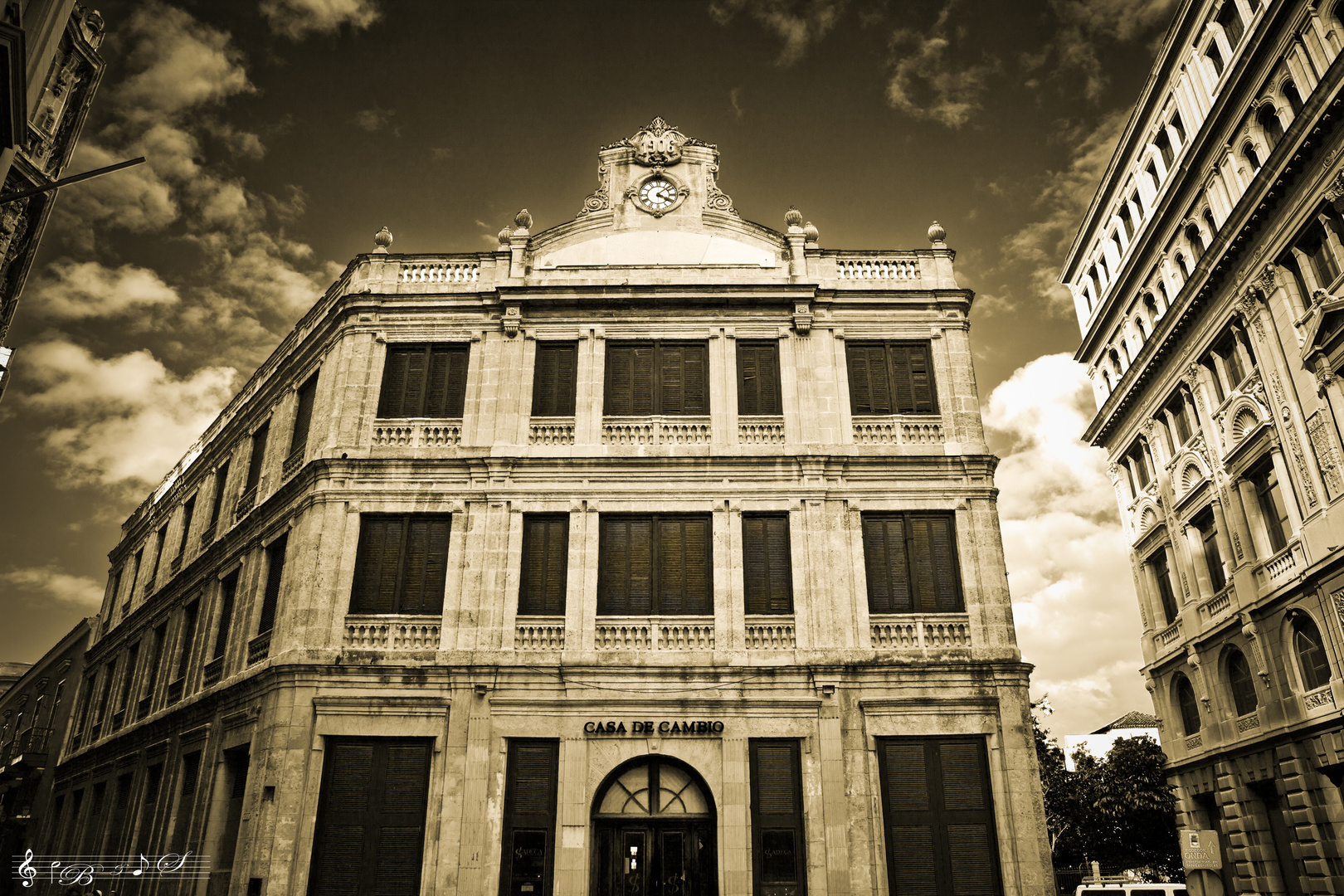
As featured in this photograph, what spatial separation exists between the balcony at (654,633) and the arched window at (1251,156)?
24.3m

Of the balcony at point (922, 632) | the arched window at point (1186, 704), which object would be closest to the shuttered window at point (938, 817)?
the balcony at point (922, 632)

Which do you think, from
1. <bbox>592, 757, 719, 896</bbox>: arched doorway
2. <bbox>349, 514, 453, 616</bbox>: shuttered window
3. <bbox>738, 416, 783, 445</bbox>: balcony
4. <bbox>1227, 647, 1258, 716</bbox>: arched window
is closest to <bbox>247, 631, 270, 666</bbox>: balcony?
<bbox>349, 514, 453, 616</bbox>: shuttered window

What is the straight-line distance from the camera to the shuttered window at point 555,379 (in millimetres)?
21094

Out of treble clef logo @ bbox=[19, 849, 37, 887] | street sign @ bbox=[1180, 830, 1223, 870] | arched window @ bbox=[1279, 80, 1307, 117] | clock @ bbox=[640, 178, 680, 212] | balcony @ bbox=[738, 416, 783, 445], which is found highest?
arched window @ bbox=[1279, 80, 1307, 117]

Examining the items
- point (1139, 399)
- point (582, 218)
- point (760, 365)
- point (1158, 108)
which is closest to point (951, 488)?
point (760, 365)

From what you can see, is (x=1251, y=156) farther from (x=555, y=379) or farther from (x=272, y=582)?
(x=272, y=582)

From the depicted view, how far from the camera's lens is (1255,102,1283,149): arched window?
27.8 m

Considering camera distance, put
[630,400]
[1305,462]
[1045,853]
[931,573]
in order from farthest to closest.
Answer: [1305,462]
[630,400]
[931,573]
[1045,853]

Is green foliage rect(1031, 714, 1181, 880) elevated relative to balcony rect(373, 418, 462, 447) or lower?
lower

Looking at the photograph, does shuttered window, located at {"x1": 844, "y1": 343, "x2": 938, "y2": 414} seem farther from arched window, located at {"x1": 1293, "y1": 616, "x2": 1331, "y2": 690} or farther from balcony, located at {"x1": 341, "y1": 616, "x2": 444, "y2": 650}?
arched window, located at {"x1": 1293, "y1": 616, "x2": 1331, "y2": 690}

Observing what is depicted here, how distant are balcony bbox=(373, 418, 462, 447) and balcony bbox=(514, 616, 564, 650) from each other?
4.67 m

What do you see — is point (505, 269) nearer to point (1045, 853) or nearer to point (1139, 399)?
point (1045, 853)

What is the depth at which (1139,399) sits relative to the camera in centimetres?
3903

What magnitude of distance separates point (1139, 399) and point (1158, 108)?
39.4 feet
